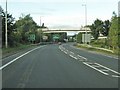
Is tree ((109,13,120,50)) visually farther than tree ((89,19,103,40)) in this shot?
No

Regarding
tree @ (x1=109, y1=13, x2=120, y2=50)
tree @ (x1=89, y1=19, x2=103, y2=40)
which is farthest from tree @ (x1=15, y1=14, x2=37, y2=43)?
tree @ (x1=109, y1=13, x2=120, y2=50)

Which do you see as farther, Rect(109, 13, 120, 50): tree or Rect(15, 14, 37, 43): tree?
Rect(15, 14, 37, 43): tree

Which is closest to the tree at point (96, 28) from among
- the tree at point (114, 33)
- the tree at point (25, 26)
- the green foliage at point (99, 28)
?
the green foliage at point (99, 28)

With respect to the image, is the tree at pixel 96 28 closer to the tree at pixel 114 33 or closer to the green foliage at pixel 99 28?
the green foliage at pixel 99 28

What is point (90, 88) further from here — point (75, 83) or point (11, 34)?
point (11, 34)

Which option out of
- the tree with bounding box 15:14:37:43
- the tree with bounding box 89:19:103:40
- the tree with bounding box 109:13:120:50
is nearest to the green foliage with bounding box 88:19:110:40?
the tree with bounding box 89:19:103:40

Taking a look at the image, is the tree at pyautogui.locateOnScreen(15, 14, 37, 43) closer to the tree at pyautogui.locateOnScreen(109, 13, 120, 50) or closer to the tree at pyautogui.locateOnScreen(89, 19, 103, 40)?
the tree at pyautogui.locateOnScreen(89, 19, 103, 40)

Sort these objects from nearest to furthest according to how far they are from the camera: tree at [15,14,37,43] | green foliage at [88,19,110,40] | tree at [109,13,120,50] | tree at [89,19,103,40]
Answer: tree at [109,13,120,50] < tree at [15,14,37,43] < tree at [89,19,103,40] < green foliage at [88,19,110,40]

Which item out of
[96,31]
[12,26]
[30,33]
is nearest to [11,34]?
[12,26]

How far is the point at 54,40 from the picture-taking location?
18388 centimetres

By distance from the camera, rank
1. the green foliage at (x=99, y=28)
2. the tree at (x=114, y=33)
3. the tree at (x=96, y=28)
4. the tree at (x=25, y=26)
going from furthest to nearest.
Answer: the green foliage at (x=99, y=28) → the tree at (x=96, y=28) → the tree at (x=25, y=26) → the tree at (x=114, y=33)

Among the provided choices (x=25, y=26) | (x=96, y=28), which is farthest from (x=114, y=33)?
(x=96, y=28)

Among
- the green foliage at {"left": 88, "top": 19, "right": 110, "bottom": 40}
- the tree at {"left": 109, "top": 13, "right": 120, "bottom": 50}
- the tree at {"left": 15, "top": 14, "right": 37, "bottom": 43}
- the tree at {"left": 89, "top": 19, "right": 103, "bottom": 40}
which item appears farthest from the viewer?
the green foliage at {"left": 88, "top": 19, "right": 110, "bottom": 40}

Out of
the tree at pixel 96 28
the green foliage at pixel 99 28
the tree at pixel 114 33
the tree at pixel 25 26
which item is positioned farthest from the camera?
the green foliage at pixel 99 28
